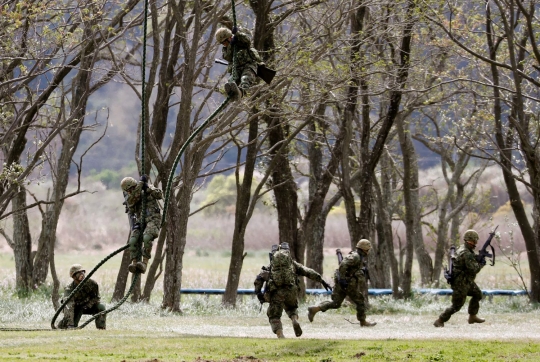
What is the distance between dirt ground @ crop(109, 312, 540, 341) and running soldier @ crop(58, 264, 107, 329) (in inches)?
33.1

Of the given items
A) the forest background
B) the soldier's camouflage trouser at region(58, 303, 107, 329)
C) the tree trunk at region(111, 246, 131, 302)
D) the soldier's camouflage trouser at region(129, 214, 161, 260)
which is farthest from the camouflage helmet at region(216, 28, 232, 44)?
the tree trunk at region(111, 246, 131, 302)

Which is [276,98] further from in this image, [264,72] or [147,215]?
[147,215]

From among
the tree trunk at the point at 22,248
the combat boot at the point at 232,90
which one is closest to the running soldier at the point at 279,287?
the combat boot at the point at 232,90

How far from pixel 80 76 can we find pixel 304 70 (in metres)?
7.38

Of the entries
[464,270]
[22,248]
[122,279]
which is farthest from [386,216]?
[464,270]

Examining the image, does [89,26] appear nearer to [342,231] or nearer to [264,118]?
[264,118]

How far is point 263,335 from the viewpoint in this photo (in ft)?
61.1

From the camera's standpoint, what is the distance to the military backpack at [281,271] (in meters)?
17.5

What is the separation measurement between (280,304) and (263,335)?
1.31 m

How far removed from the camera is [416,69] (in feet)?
88.7

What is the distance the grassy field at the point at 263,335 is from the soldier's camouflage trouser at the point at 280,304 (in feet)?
1.61

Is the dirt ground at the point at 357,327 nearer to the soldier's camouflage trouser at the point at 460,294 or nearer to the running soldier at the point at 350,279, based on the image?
the soldier's camouflage trouser at the point at 460,294

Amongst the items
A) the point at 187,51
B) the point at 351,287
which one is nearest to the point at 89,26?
the point at 187,51

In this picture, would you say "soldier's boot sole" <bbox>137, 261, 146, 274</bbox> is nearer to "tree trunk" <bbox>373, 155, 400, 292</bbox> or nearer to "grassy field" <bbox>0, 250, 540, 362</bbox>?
"grassy field" <bbox>0, 250, 540, 362</bbox>
